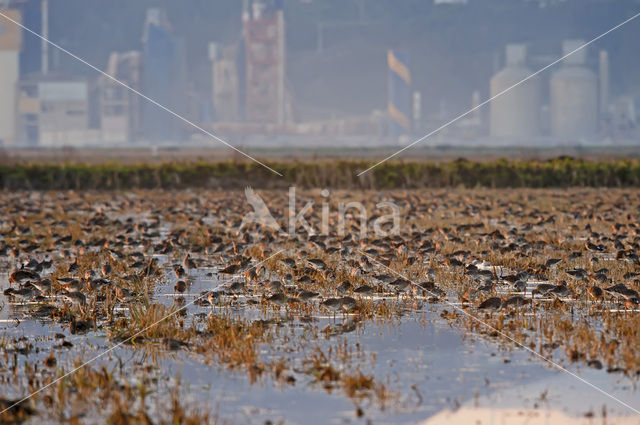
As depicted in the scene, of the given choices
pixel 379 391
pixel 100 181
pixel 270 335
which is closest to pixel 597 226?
pixel 270 335

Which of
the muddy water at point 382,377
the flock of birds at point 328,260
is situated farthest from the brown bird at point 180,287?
the muddy water at point 382,377

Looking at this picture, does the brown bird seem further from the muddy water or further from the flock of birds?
the muddy water

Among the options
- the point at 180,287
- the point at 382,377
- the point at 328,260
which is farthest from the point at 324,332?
the point at 328,260

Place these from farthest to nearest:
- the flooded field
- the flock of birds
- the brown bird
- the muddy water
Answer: the brown bird → the flock of birds → the flooded field → the muddy water

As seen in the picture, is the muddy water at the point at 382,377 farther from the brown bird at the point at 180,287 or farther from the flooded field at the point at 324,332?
the brown bird at the point at 180,287

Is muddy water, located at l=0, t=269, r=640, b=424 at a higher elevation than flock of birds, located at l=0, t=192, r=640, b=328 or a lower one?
lower

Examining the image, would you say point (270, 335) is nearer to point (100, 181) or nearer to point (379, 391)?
point (379, 391)

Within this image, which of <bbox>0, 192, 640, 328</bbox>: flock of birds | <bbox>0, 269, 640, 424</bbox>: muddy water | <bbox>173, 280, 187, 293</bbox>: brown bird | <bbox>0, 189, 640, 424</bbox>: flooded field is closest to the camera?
<bbox>0, 269, 640, 424</bbox>: muddy water

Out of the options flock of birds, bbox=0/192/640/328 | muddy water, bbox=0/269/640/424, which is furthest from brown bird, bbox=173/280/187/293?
muddy water, bbox=0/269/640/424
